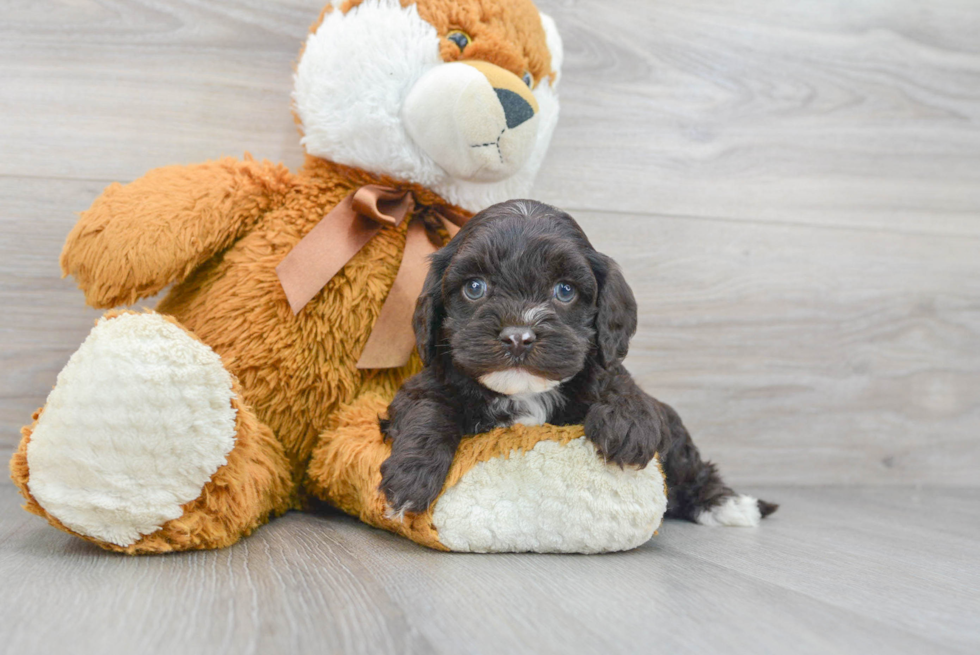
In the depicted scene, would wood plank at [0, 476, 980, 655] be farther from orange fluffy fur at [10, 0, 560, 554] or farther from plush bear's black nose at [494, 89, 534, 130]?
plush bear's black nose at [494, 89, 534, 130]

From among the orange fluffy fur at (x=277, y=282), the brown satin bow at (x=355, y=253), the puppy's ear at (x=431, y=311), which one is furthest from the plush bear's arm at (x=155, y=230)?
the puppy's ear at (x=431, y=311)

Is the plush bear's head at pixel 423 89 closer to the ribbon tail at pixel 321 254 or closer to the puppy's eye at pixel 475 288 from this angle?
the ribbon tail at pixel 321 254

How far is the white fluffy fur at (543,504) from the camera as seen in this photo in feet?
3.70

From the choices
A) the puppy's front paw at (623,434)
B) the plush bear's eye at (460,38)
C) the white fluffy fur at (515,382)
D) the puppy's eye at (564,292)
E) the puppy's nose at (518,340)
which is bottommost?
the puppy's front paw at (623,434)

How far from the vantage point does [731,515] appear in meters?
1.50

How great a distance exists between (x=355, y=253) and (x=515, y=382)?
47cm

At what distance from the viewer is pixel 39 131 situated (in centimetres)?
163

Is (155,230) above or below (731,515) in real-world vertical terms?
above

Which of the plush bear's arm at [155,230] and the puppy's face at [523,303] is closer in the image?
the puppy's face at [523,303]

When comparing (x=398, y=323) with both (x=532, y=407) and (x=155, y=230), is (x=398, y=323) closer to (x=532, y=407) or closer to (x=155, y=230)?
(x=532, y=407)

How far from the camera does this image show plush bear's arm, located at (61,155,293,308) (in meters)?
1.29

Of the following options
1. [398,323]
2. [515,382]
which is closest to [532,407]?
[515,382]

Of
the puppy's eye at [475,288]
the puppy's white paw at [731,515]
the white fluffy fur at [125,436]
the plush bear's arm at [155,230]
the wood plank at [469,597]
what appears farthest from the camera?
the puppy's white paw at [731,515]

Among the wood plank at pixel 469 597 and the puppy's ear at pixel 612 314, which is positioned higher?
the puppy's ear at pixel 612 314
